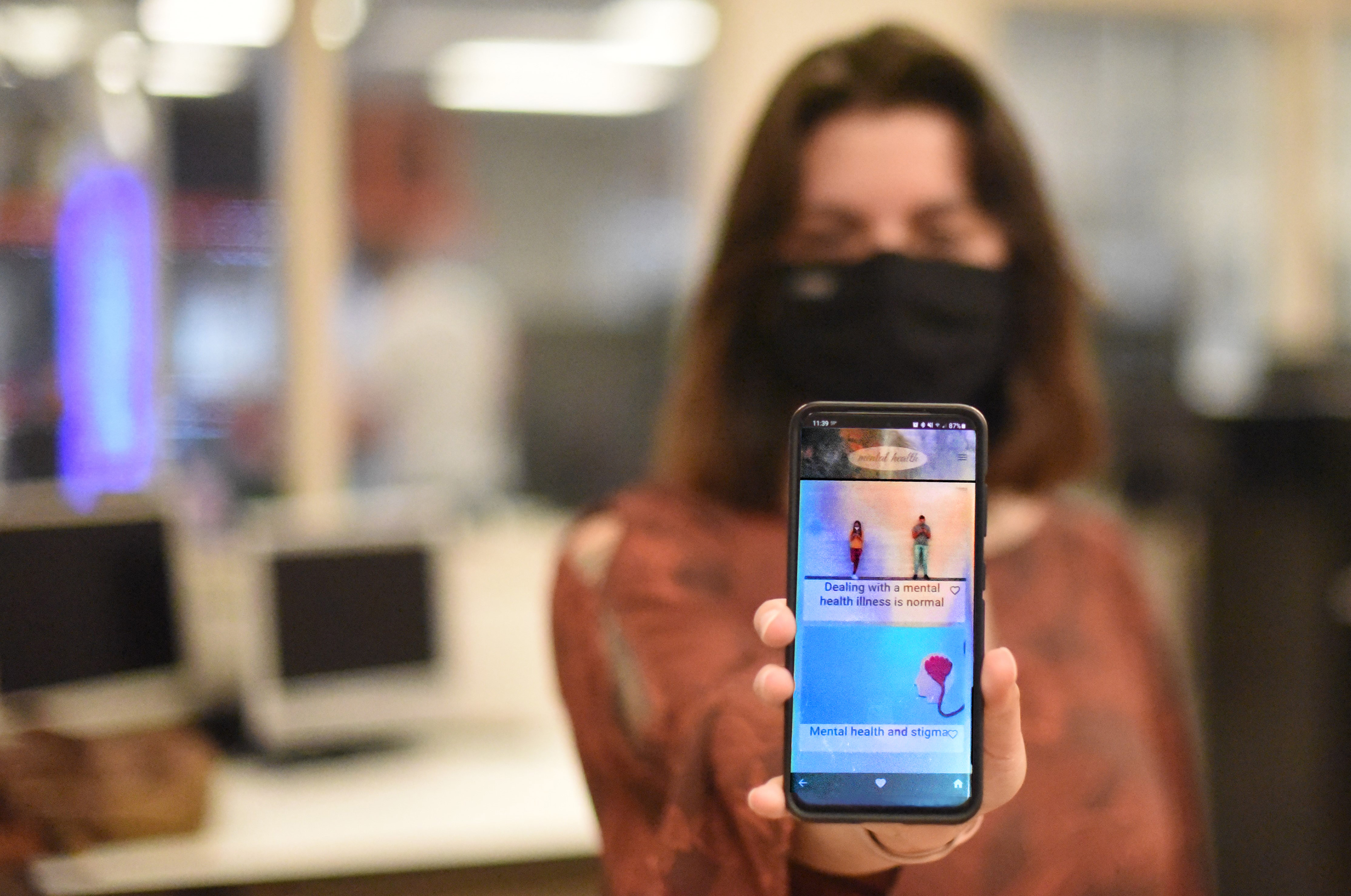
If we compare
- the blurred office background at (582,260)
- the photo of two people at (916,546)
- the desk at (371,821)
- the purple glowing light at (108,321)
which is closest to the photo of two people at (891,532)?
the photo of two people at (916,546)

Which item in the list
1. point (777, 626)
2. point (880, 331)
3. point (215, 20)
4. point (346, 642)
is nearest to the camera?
point (777, 626)

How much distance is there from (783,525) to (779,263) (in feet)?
0.88

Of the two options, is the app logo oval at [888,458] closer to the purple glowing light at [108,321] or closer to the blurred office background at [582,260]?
the blurred office background at [582,260]

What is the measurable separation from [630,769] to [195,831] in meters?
1.14

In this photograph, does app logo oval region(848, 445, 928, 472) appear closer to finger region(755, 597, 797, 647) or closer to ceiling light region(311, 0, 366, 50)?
finger region(755, 597, 797, 647)

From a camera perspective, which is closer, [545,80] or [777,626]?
[777,626]

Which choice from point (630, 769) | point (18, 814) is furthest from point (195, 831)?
point (630, 769)

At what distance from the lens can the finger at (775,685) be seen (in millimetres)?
465

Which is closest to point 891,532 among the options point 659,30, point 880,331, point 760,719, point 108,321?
point 760,719

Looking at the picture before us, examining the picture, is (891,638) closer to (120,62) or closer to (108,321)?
(108,321)

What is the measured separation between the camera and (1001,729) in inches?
18.8

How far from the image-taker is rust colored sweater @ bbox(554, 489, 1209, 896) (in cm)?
56

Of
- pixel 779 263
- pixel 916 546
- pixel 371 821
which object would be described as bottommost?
pixel 371 821

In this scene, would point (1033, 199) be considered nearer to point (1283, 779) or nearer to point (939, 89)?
point (939, 89)
